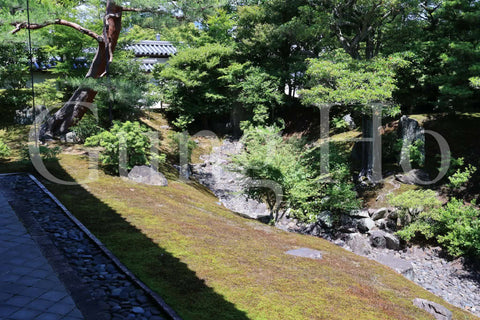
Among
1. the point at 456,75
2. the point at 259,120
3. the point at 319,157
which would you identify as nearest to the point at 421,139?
the point at 456,75

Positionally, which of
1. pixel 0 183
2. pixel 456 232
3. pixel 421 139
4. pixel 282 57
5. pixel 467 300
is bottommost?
pixel 467 300

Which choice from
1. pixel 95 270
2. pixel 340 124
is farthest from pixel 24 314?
pixel 340 124

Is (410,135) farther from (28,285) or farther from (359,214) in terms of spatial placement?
(28,285)

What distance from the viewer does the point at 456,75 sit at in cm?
1011

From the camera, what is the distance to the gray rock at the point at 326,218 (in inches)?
426

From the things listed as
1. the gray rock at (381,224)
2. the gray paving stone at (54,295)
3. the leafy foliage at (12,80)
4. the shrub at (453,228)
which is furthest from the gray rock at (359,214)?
the leafy foliage at (12,80)

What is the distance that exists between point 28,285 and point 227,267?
2.62 m

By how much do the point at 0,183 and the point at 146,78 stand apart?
964cm

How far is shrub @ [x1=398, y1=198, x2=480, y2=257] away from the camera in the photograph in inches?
330

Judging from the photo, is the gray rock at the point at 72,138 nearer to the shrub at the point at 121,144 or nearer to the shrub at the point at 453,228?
the shrub at the point at 121,144

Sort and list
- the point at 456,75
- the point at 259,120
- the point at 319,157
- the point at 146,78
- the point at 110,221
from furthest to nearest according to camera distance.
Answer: the point at 259,120 → the point at 146,78 → the point at 319,157 → the point at 456,75 → the point at 110,221

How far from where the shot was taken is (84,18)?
567 inches

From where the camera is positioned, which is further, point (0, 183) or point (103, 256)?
point (0, 183)

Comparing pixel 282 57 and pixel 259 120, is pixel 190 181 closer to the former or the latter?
pixel 259 120
